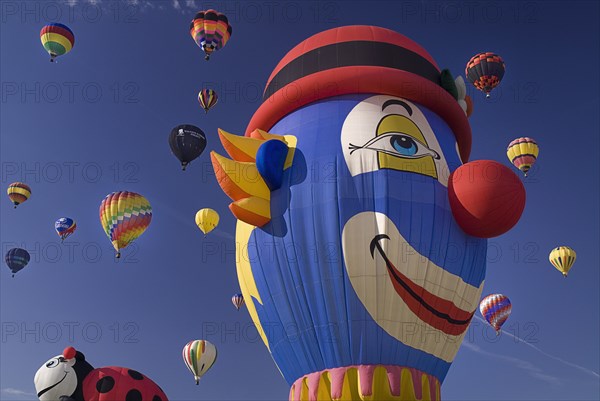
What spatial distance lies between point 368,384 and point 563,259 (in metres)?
19.1

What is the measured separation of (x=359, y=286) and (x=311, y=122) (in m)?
3.00

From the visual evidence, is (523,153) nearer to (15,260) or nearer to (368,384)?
(368,384)

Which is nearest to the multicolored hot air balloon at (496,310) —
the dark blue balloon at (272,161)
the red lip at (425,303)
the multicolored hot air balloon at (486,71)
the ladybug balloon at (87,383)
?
the multicolored hot air balloon at (486,71)

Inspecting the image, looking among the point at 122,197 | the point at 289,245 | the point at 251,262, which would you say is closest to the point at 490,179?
the point at 289,245

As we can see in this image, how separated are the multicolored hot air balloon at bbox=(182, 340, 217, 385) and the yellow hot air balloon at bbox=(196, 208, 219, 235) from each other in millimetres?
4399

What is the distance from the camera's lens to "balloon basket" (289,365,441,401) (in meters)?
10.8

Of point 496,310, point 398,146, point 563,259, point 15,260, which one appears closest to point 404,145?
point 398,146

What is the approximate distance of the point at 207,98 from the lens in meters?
23.5

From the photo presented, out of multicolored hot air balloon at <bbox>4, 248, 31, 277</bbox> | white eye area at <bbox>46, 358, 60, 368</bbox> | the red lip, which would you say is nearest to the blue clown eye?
the red lip

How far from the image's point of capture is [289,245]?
11.5 m

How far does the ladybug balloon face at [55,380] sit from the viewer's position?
11.3 metres

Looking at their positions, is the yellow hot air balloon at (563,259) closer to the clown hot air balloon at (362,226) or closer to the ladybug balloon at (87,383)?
the clown hot air balloon at (362,226)

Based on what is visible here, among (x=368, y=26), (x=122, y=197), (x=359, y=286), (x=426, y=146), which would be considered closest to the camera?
(x=359, y=286)

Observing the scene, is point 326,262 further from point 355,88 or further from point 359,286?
point 355,88
